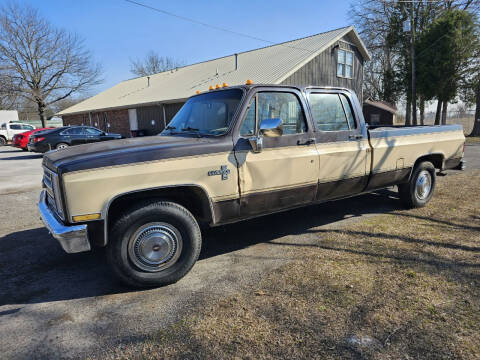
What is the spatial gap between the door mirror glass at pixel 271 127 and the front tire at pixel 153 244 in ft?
4.08

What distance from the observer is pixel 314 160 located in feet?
14.2

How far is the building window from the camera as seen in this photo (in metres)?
22.2

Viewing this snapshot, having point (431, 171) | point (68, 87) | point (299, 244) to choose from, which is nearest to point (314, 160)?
point (299, 244)

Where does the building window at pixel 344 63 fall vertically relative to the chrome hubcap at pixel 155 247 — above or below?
above

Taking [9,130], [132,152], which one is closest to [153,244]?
[132,152]

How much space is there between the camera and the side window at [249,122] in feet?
12.7

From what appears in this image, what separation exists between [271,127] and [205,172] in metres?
0.87

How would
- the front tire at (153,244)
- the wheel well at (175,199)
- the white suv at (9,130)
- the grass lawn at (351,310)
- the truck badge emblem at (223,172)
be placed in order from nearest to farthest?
the grass lawn at (351,310) < the front tire at (153,244) < the wheel well at (175,199) < the truck badge emblem at (223,172) < the white suv at (9,130)

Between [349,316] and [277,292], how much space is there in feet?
2.28

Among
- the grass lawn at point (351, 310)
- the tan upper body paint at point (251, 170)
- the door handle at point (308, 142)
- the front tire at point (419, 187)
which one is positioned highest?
the door handle at point (308, 142)

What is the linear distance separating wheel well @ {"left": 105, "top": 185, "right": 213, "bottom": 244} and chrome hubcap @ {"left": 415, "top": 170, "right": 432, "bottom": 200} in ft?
13.3

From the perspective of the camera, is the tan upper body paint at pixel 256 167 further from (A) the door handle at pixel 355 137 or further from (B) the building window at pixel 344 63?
(B) the building window at pixel 344 63

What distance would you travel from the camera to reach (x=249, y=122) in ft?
12.8

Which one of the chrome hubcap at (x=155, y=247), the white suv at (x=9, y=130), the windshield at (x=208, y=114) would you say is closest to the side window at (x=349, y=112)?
the windshield at (x=208, y=114)
